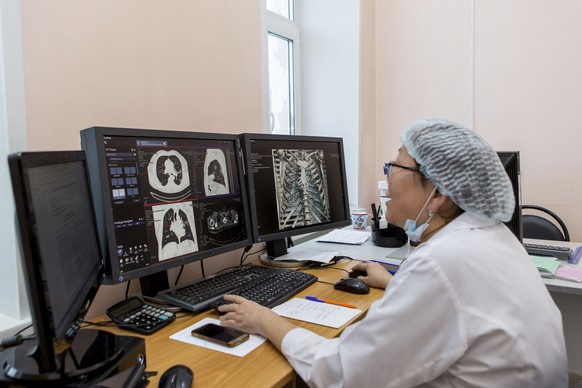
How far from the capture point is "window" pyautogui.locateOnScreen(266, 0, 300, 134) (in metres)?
2.65

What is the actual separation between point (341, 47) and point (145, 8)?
1688mm

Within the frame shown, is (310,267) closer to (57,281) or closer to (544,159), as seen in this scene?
(57,281)

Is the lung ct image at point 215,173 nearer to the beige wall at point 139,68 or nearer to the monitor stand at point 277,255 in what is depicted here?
the beige wall at point 139,68

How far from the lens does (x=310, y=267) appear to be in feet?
5.52

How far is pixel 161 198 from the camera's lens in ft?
3.98

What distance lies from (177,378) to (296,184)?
3.36ft

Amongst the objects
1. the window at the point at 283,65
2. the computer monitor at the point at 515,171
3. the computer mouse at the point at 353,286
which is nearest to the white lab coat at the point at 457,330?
the computer mouse at the point at 353,286

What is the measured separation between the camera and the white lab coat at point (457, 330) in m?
0.82

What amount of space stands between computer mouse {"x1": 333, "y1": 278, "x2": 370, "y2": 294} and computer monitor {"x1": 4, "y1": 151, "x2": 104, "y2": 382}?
0.76 meters

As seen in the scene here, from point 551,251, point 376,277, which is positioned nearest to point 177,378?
point 376,277

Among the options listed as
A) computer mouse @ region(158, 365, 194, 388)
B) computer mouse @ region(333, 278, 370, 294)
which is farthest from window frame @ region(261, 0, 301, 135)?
computer mouse @ region(158, 365, 194, 388)

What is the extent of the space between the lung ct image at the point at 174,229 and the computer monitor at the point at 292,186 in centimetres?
29

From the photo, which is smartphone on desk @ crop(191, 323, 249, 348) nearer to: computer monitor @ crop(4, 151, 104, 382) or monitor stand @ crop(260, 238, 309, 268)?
computer monitor @ crop(4, 151, 104, 382)

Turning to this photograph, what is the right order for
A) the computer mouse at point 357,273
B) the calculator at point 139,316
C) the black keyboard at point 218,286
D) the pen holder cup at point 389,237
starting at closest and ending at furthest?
the calculator at point 139,316, the black keyboard at point 218,286, the computer mouse at point 357,273, the pen holder cup at point 389,237
